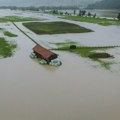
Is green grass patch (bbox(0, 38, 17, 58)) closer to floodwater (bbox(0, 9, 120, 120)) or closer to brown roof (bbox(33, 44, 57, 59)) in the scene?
brown roof (bbox(33, 44, 57, 59))

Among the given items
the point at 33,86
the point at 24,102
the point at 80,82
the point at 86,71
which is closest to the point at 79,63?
the point at 86,71

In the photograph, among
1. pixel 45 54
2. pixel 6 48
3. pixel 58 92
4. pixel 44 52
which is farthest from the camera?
pixel 6 48

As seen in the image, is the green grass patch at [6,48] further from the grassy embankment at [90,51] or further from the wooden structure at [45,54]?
the grassy embankment at [90,51]

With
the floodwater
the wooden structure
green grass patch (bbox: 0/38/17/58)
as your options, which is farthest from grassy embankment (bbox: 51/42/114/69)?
green grass patch (bbox: 0/38/17/58)

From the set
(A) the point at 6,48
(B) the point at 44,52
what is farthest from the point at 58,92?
(A) the point at 6,48

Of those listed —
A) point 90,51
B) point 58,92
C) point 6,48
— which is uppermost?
point 58,92

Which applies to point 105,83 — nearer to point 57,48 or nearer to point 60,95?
point 60,95

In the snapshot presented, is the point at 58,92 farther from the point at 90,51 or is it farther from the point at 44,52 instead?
the point at 90,51
